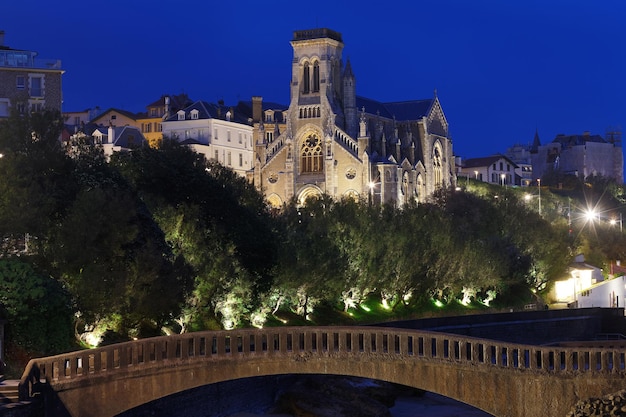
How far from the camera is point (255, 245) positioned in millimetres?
64562

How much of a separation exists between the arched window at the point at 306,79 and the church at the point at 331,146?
0.37 feet

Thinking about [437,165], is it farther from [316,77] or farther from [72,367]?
[72,367]

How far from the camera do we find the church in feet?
423

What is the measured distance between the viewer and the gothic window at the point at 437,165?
14325 cm

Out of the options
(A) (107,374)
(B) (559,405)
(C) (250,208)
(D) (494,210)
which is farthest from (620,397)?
(D) (494,210)

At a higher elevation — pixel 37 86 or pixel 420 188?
pixel 37 86

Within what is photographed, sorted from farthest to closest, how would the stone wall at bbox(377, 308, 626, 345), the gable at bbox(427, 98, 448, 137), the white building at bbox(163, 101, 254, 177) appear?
the gable at bbox(427, 98, 448, 137) → the white building at bbox(163, 101, 254, 177) → the stone wall at bbox(377, 308, 626, 345)

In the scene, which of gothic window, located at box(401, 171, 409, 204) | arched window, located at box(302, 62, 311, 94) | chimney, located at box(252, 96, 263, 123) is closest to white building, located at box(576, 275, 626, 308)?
gothic window, located at box(401, 171, 409, 204)

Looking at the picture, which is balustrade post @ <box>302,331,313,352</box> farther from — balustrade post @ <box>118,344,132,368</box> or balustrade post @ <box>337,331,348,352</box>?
balustrade post @ <box>118,344,132,368</box>

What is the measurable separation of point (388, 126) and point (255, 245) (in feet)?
259

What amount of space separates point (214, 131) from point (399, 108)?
23393 millimetres

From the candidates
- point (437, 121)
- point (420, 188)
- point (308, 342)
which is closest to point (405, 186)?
point (420, 188)

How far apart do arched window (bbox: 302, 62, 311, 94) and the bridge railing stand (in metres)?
92.7

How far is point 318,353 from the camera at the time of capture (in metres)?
41.6
